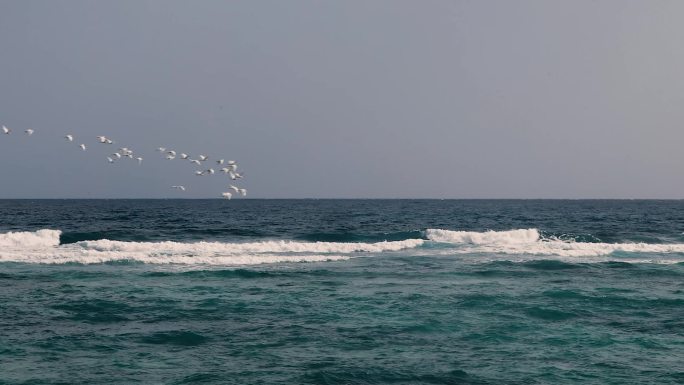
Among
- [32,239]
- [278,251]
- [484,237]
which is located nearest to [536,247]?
[484,237]

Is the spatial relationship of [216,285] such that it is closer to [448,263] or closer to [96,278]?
[96,278]

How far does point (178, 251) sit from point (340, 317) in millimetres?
21089

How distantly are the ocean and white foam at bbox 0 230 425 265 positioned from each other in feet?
0.93

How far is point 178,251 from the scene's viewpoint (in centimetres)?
4006

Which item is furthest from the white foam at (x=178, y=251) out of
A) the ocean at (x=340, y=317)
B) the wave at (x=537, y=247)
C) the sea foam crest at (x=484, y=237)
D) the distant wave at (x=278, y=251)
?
the sea foam crest at (x=484, y=237)

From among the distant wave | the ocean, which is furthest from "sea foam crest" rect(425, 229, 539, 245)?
the ocean

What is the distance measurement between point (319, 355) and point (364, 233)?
39131 millimetres

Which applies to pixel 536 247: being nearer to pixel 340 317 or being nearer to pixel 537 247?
pixel 537 247

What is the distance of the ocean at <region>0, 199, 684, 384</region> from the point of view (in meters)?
16.0

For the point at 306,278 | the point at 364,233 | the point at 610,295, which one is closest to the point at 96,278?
the point at 306,278

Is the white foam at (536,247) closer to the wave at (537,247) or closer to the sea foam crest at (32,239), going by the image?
the wave at (537,247)

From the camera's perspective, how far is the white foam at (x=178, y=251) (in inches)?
1364

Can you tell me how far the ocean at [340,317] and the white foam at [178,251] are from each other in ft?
0.93

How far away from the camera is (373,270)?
3225 cm
